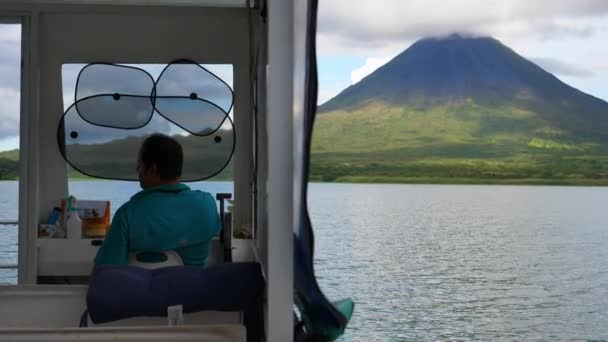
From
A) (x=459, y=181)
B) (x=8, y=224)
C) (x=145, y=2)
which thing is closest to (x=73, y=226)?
(x=8, y=224)

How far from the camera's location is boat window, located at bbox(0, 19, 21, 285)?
313cm

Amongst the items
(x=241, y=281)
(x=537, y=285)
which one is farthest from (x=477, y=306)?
(x=241, y=281)

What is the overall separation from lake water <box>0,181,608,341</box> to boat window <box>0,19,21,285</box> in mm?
4965

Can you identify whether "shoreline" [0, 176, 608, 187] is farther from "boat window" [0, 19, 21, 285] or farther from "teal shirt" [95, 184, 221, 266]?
"teal shirt" [95, 184, 221, 266]

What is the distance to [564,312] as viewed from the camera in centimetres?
935

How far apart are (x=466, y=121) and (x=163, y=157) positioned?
24.6 feet

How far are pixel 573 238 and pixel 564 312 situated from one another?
1847 millimetres

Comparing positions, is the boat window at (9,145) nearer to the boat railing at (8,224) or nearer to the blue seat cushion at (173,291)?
the boat railing at (8,224)

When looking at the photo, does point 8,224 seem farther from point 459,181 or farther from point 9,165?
point 459,181

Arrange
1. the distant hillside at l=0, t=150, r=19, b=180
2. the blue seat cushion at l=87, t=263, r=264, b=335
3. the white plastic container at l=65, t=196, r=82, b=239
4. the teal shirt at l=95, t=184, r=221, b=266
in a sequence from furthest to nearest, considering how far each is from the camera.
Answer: the distant hillside at l=0, t=150, r=19, b=180, the white plastic container at l=65, t=196, r=82, b=239, the teal shirt at l=95, t=184, r=221, b=266, the blue seat cushion at l=87, t=263, r=264, b=335

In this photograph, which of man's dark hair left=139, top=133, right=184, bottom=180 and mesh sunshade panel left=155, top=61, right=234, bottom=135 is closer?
man's dark hair left=139, top=133, right=184, bottom=180

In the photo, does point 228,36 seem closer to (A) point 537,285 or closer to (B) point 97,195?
(B) point 97,195

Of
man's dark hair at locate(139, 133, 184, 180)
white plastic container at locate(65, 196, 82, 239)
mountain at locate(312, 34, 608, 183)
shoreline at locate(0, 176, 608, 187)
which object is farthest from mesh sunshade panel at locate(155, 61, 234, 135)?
shoreline at locate(0, 176, 608, 187)

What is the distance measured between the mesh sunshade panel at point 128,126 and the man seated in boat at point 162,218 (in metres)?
1.31
